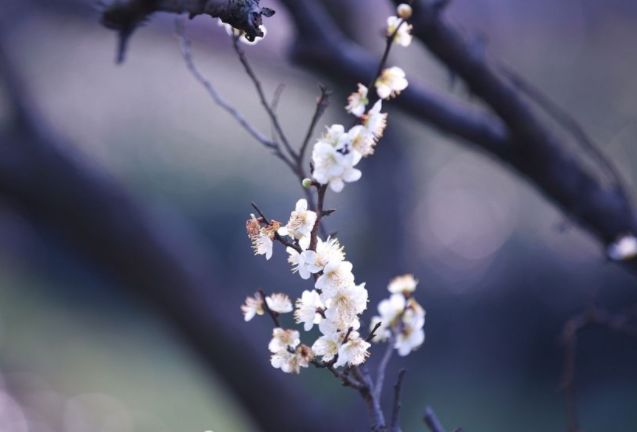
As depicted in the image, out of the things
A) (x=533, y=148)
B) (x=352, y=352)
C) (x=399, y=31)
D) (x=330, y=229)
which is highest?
(x=330, y=229)

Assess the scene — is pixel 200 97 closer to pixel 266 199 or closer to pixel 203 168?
pixel 203 168

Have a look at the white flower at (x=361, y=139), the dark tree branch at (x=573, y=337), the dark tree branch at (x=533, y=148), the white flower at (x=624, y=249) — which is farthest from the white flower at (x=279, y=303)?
the white flower at (x=624, y=249)

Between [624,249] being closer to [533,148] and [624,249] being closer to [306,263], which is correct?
[533,148]

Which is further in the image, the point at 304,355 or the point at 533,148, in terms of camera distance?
the point at 533,148

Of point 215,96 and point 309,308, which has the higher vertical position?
point 215,96

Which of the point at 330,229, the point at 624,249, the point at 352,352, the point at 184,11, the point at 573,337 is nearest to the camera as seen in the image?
the point at 352,352

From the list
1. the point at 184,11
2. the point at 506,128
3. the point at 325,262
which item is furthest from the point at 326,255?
the point at 506,128

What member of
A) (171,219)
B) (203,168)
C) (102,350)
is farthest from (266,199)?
(171,219)
